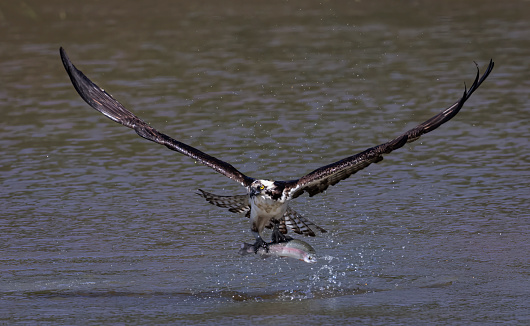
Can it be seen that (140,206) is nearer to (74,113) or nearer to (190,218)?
(190,218)

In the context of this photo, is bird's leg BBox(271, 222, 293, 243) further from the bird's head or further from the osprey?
the bird's head

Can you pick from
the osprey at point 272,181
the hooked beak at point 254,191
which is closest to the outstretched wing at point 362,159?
the osprey at point 272,181

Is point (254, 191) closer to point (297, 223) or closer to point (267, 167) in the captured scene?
point (297, 223)

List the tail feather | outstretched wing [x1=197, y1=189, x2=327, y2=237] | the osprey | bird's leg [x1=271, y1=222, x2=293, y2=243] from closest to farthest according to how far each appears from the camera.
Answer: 1. the osprey
2. bird's leg [x1=271, y1=222, x2=293, y2=243]
3. outstretched wing [x1=197, y1=189, x2=327, y2=237]
4. the tail feather

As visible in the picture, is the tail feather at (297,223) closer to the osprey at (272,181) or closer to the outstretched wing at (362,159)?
the osprey at (272,181)

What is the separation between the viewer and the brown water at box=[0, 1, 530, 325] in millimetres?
7469

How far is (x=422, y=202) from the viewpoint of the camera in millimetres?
9695

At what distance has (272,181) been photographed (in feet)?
26.6

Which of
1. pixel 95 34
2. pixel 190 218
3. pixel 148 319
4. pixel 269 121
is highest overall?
pixel 95 34

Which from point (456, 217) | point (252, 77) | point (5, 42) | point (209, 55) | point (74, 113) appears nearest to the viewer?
point (456, 217)

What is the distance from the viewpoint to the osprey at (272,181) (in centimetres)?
757

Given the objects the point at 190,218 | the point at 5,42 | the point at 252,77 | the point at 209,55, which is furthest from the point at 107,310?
the point at 5,42

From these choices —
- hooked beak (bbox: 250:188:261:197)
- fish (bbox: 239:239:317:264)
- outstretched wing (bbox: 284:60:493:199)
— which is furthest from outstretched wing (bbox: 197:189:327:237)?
fish (bbox: 239:239:317:264)

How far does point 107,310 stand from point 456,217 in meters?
3.42
